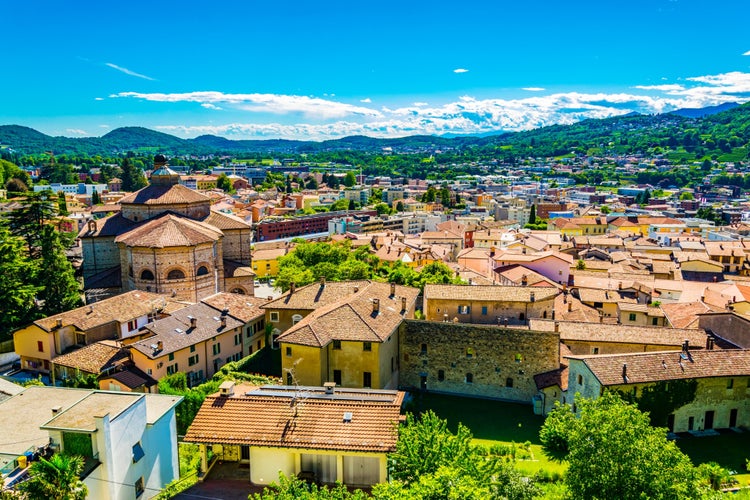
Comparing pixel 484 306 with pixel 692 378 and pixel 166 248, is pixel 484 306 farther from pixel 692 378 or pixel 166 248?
pixel 166 248

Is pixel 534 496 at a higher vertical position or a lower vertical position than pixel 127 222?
lower

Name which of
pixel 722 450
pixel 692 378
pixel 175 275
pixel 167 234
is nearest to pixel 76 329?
pixel 175 275

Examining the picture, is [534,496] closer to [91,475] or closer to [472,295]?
[91,475]

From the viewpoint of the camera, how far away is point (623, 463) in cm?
1727

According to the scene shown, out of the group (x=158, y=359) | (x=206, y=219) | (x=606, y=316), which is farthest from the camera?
(x=206, y=219)

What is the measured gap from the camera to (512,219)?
461 feet

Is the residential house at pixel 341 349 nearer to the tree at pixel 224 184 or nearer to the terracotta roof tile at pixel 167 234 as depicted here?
the terracotta roof tile at pixel 167 234

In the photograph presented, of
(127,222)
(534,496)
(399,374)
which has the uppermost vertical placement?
(127,222)

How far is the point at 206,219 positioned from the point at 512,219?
9996 cm

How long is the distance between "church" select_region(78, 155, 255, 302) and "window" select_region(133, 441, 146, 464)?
83.9 ft

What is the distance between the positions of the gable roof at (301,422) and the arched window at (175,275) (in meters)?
27.2

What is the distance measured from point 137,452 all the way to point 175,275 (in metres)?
26.6

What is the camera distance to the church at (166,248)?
45344 millimetres

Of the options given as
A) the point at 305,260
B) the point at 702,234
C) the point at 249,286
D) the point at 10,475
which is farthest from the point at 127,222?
the point at 702,234
